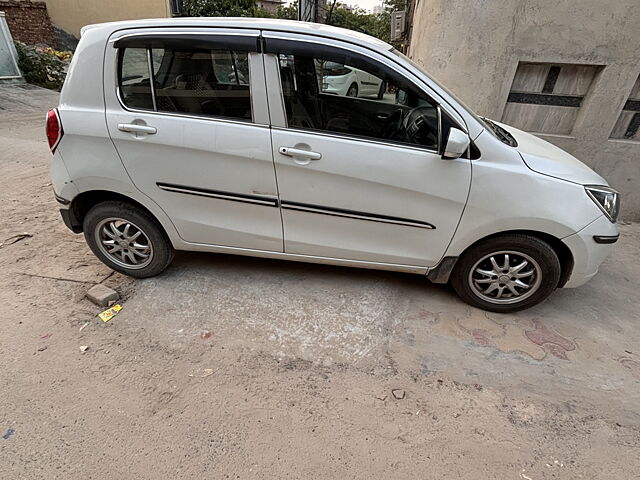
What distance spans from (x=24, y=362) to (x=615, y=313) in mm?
4292

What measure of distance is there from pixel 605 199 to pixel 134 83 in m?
3.32

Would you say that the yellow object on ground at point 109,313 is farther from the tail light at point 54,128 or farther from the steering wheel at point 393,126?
the steering wheel at point 393,126

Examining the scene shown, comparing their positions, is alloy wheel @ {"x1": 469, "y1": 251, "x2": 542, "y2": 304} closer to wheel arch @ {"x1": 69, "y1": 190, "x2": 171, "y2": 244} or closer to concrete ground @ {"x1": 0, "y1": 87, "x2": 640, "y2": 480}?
concrete ground @ {"x1": 0, "y1": 87, "x2": 640, "y2": 480}

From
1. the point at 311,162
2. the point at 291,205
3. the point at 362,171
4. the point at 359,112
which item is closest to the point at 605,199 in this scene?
the point at 362,171

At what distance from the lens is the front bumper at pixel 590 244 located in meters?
2.37

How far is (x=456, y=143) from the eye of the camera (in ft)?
6.98

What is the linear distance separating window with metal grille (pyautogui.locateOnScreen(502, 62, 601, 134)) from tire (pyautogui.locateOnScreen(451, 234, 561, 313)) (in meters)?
2.74

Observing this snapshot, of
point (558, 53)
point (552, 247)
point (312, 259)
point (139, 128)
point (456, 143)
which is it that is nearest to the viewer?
point (456, 143)

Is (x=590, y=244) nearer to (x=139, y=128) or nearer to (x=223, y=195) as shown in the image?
(x=223, y=195)

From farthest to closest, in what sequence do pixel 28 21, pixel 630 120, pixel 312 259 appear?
pixel 28 21
pixel 630 120
pixel 312 259

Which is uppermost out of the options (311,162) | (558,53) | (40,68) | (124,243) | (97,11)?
(558,53)

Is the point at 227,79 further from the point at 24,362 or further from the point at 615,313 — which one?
the point at 615,313

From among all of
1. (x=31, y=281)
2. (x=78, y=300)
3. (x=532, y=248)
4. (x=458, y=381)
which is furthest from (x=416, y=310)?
(x=31, y=281)

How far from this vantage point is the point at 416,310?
2.76m
